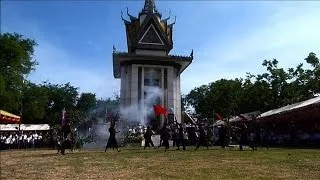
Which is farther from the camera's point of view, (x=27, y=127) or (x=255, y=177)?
(x=27, y=127)

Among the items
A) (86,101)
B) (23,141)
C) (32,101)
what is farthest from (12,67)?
(86,101)

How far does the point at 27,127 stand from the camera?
53.6m

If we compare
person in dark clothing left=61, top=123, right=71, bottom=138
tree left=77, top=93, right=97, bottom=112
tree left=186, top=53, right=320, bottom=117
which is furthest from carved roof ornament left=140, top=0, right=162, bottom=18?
tree left=77, top=93, right=97, bottom=112

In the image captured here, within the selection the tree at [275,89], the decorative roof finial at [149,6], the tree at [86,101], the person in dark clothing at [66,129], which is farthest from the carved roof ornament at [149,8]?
the tree at [86,101]

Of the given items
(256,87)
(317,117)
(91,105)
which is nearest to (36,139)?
(317,117)

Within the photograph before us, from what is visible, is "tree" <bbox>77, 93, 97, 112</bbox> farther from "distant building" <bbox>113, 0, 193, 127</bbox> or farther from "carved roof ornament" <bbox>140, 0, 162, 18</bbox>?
"carved roof ornament" <bbox>140, 0, 162, 18</bbox>

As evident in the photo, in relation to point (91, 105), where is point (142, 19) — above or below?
above

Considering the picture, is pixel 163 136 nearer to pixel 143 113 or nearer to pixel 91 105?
pixel 143 113

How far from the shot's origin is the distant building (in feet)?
161

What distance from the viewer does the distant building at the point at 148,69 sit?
4906 centimetres

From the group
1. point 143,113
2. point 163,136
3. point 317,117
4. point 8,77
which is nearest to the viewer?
point 163,136

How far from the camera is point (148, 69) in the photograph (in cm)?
5072

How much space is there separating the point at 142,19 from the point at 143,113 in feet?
40.3

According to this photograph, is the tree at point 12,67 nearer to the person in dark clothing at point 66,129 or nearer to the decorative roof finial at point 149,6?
the decorative roof finial at point 149,6
